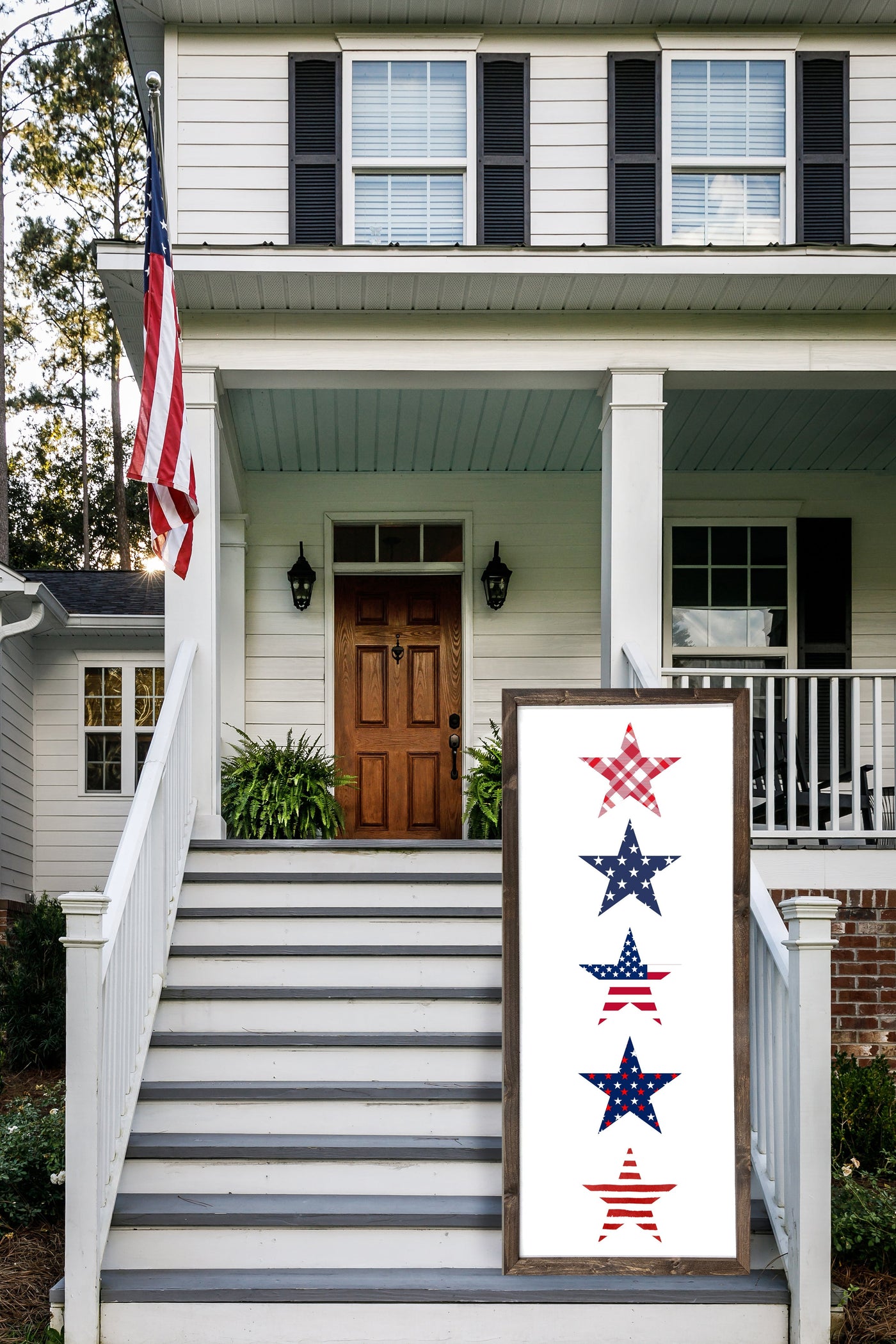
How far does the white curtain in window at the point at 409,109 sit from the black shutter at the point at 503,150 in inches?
4.9

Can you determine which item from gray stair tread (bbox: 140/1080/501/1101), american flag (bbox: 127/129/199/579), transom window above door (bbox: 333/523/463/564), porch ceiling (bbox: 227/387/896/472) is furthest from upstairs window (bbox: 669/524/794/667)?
gray stair tread (bbox: 140/1080/501/1101)

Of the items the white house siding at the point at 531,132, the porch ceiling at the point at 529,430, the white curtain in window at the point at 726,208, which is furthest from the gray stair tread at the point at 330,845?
the white curtain in window at the point at 726,208

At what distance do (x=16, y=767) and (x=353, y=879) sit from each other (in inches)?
191

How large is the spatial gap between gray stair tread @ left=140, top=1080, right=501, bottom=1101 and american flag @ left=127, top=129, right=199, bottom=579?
220cm

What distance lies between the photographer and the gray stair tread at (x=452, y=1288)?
3.79m

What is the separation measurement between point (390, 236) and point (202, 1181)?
195 inches

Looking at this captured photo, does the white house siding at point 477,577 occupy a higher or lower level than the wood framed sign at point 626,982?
higher

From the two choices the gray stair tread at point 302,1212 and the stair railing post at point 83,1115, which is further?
the gray stair tread at point 302,1212

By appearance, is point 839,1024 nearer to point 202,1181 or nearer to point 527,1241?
point 527,1241

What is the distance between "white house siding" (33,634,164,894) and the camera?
9742mm

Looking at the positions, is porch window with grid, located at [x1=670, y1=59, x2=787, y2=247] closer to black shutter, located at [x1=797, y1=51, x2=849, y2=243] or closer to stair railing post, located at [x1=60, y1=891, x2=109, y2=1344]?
black shutter, located at [x1=797, y1=51, x2=849, y2=243]

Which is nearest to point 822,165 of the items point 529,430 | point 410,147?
point 529,430

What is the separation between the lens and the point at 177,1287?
380 cm

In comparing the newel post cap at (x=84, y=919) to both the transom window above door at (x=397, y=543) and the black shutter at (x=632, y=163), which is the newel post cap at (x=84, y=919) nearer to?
the transom window above door at (x=397, y=543)
